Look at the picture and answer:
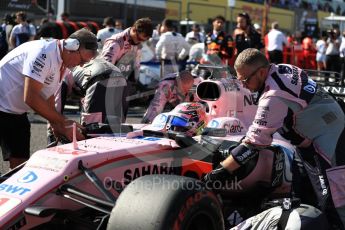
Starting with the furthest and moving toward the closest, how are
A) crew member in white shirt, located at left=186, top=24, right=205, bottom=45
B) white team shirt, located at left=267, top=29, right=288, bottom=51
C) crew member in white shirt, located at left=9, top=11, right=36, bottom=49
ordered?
crew member in white shirt, located at left=186, top=24, right=205, bottom=45 < white team shirt, located at left=267, top=29, right=288, bottom=51 < crew member in white shirt, located at left=9, top=11, right=36, bottom=49

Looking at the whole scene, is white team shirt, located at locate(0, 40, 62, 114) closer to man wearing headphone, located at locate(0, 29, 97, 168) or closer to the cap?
man wearing headphone, located at locate(0, 29, 97, 168)

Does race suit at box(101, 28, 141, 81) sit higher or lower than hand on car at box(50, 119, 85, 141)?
higher

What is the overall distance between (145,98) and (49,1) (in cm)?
425

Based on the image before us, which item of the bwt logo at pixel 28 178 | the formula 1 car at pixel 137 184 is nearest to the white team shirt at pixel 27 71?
the formula 1 car at pixel 137 184

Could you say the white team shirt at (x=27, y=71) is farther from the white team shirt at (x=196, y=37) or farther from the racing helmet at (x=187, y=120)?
the white team shirt at (x=196, y=37)

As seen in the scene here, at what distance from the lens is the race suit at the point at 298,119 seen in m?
3.71

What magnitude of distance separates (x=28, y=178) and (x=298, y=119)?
1.79 meters

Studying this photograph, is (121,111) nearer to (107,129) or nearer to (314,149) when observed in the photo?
(107,129)

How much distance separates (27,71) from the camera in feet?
13.2

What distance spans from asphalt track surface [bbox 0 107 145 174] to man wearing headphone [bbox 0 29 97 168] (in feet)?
5.53

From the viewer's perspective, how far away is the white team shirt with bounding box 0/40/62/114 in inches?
159

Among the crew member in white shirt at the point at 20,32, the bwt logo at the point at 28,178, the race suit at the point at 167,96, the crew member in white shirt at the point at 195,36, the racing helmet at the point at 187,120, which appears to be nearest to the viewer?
the bwt logo at the point at 28,178

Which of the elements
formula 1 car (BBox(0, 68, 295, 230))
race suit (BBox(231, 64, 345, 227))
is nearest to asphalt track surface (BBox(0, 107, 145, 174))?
formula 1 car (BBox(0, 68, 295, 230))

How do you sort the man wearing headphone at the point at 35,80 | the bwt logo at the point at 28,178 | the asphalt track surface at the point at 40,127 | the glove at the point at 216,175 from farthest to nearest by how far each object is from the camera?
1. the asphalt track surface at the point at 40,127
2. the man wearing headphone at the point at 35,80
3. the glove at the point at 216,175
4. the bwt logo at the point at 28,178
